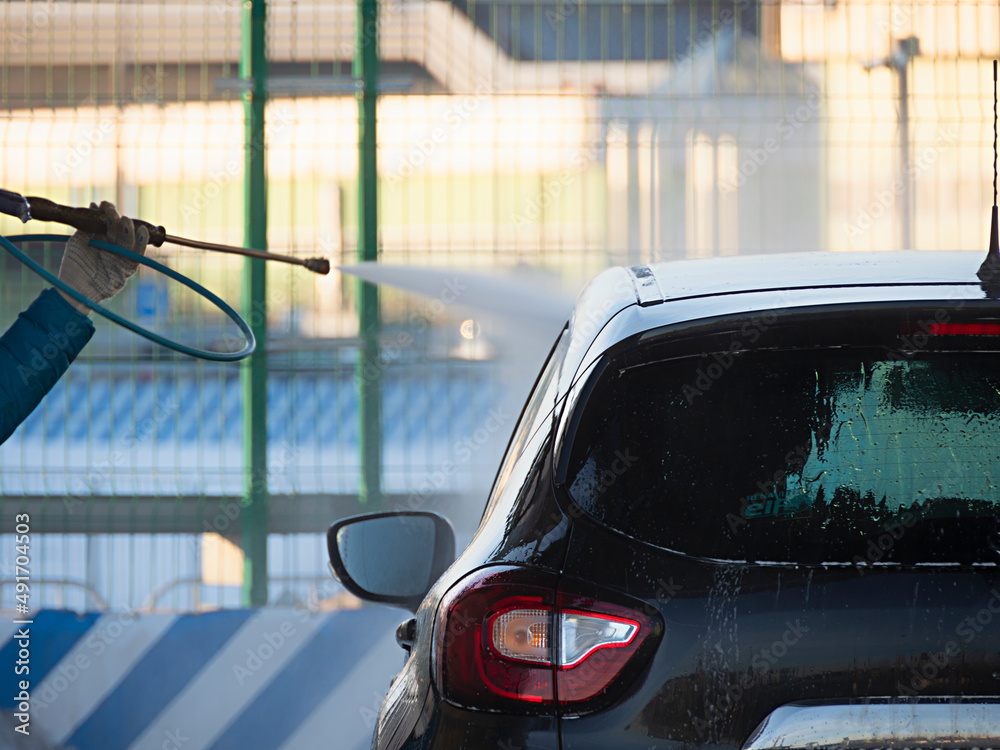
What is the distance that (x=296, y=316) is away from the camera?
4.82 metres

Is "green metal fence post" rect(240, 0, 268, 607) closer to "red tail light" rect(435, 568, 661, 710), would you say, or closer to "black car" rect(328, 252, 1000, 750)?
"black car" rect(328, 252, 1000, 750)

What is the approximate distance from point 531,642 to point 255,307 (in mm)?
3724

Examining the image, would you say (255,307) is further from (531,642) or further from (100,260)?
(531,642)

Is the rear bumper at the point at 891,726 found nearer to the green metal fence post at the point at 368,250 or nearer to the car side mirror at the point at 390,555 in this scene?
the car side mirror at the point at 390,555

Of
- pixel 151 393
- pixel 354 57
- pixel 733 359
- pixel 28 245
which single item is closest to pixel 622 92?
pixel 354 57

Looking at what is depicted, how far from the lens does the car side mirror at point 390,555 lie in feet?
7.33

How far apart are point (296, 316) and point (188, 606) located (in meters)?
1.49

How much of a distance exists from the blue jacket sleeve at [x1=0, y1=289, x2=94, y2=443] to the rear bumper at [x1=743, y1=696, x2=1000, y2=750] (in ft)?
5.23

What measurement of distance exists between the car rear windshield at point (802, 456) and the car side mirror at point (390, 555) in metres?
0.96

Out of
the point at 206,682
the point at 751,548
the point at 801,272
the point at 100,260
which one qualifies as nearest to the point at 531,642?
the point at 751,548

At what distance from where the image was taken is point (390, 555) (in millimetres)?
2250

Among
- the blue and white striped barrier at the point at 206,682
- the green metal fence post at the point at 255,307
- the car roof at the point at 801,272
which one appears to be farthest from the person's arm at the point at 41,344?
the green metal fence post at the point at 255,307

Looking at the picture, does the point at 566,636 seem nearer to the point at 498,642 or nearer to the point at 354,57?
the point at 498,642

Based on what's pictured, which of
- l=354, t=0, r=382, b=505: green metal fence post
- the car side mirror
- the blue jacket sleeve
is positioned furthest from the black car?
l=354, t=0, r=382, b=505: green metal fence post
